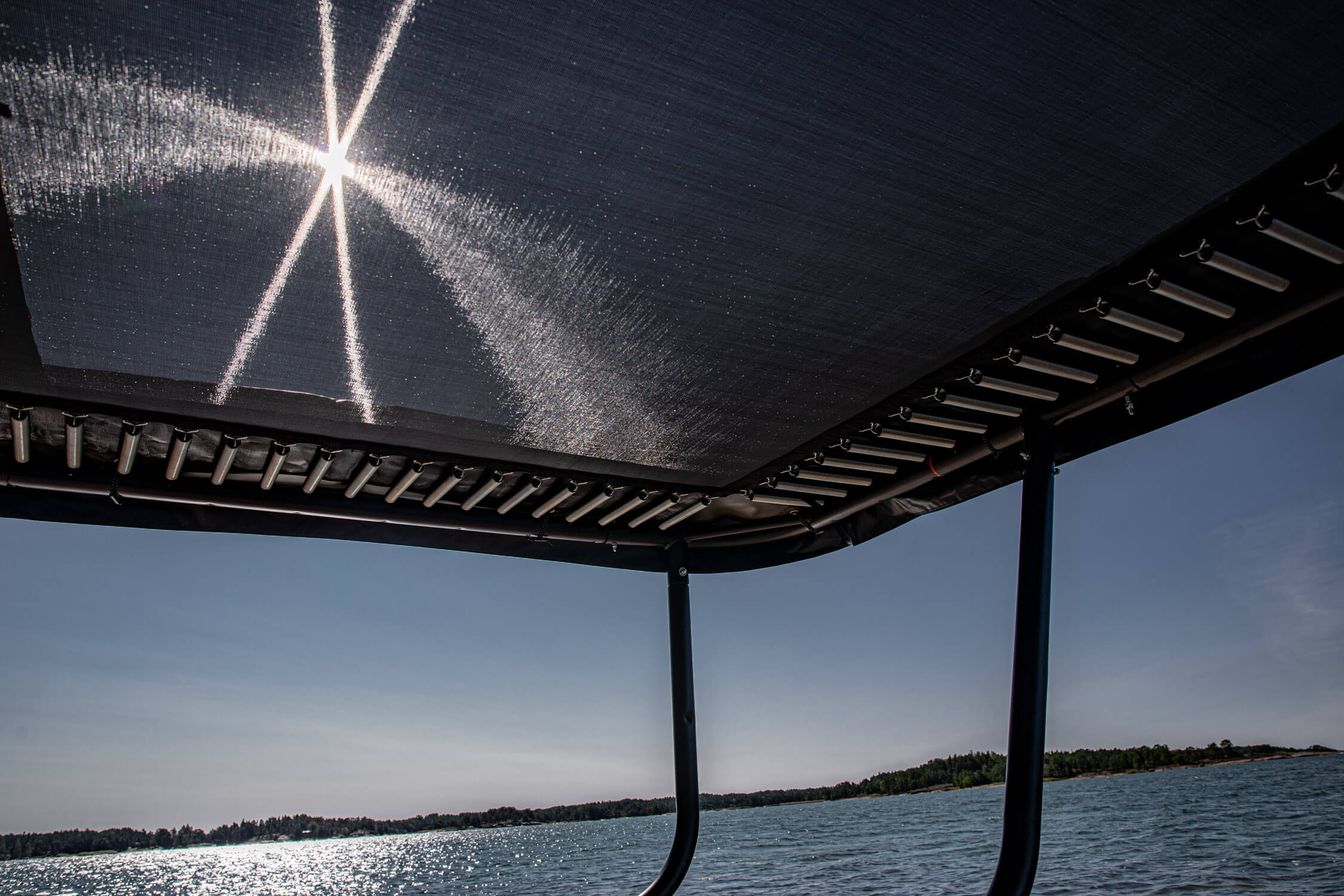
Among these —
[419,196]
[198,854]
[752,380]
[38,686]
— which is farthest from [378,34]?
[198,854]

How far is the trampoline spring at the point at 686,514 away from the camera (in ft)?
13.3

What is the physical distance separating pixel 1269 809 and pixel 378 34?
41.0 metres

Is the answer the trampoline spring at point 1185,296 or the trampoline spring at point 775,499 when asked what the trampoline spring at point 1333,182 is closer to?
the trampoline spring at point 1185,296

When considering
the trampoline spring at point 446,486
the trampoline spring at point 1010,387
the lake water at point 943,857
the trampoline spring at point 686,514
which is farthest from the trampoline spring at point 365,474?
the lake water at point 943,857

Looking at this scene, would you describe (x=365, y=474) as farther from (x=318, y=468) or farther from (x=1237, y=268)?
(x=1237, y=268)

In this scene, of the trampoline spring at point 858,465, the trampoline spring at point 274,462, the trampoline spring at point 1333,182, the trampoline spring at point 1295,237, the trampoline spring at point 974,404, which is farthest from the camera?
the trampoline spring at point 858,465

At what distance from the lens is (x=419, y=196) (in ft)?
5.79

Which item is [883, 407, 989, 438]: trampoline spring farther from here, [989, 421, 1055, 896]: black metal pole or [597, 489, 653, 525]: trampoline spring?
[597, 489, 653, 525]: trampoline spring

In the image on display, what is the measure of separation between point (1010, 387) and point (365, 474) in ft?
8.60

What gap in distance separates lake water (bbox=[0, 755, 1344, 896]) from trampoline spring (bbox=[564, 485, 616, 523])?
1524cm

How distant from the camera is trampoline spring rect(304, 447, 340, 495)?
3129 mm

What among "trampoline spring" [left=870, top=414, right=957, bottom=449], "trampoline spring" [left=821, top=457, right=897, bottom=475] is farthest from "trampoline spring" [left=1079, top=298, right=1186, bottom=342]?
"trampoline spring" [left=821, top=457, right=897, bottom=475]

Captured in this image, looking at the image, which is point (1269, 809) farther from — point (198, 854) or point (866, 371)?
point (198, 854)

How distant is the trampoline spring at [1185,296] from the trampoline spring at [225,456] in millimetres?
3066
